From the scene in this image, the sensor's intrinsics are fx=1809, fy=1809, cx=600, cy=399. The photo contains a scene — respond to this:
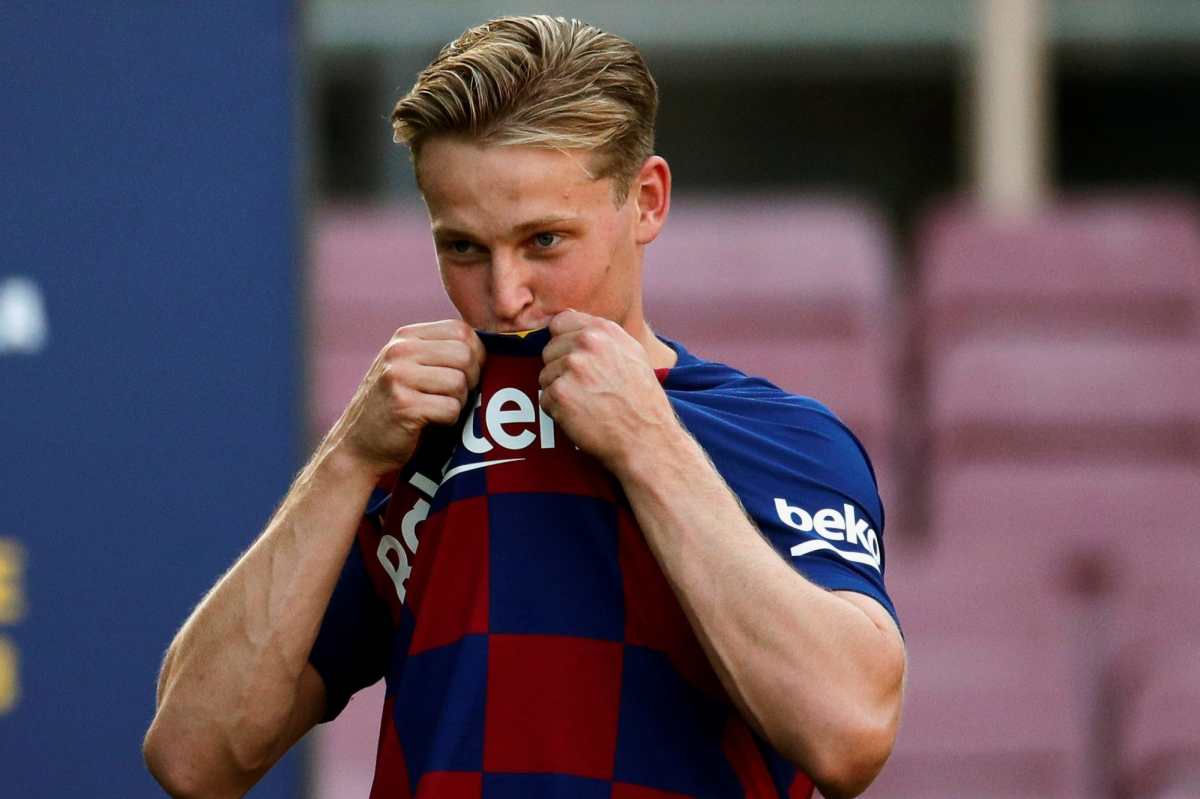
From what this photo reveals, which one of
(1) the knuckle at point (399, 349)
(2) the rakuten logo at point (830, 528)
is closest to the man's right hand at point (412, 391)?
(1) the knuckle at point (399, 349)

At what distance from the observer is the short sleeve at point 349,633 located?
1.66 metres

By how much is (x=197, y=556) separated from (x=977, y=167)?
162 inches

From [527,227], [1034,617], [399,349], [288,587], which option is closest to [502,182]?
[527,227]

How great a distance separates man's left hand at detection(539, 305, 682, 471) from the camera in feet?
4.85

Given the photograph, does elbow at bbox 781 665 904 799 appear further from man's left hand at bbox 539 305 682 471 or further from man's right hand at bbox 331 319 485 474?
man's right hand at bbox 331 319 485 474

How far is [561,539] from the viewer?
4.95 ft

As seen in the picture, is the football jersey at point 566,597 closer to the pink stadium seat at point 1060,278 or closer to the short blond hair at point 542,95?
the short blond hair at point 542,95

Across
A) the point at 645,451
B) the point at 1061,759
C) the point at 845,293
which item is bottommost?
the point at 1061,759

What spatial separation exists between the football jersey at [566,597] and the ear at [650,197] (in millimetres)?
151

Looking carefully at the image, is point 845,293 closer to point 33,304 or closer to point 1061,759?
point 1061,759

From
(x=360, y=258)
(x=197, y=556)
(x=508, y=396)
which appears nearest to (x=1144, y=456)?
(x=360, y=258)

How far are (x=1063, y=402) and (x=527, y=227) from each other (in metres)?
3.77

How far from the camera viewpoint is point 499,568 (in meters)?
1.50

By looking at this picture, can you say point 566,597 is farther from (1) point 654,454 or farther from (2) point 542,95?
(2) point 542,95
